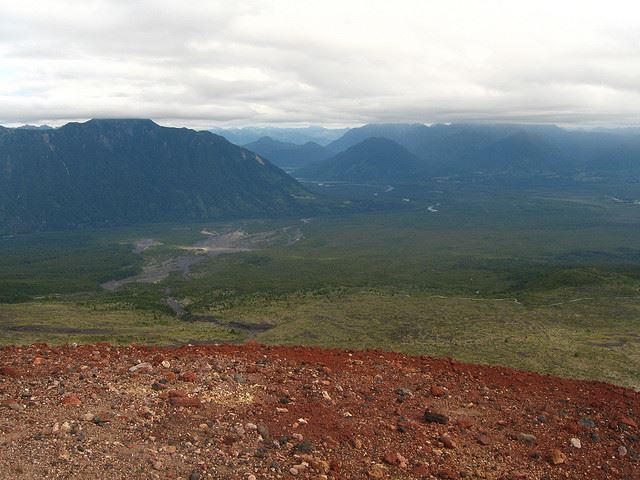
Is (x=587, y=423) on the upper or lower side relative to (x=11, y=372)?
lower

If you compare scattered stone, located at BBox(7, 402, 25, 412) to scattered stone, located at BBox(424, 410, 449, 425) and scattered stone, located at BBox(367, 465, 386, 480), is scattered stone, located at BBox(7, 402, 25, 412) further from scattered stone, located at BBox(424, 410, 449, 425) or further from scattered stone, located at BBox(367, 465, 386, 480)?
scattered stone, located at BBox(424, 410, 449, 425)

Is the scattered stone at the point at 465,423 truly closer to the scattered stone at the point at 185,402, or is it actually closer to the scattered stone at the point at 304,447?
the scattered stone at the point at 304,447

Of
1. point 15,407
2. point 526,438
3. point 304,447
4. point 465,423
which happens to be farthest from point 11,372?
point 526,438

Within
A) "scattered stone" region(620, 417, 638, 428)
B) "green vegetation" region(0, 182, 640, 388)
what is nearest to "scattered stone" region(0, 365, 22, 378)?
"scattered stone" region(620, 417, 638, 428)

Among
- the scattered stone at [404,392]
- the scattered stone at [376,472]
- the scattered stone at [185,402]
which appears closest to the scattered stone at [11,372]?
the scattered stone at [185,402]

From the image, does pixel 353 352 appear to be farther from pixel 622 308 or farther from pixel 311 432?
pixel 622 308

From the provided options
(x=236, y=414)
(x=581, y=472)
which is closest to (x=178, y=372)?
(x=236, y=414)

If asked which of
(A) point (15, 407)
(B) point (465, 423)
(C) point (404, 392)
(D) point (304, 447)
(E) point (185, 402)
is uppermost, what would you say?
(A) point (15, 407)

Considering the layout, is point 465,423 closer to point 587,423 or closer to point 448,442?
point 448,442
